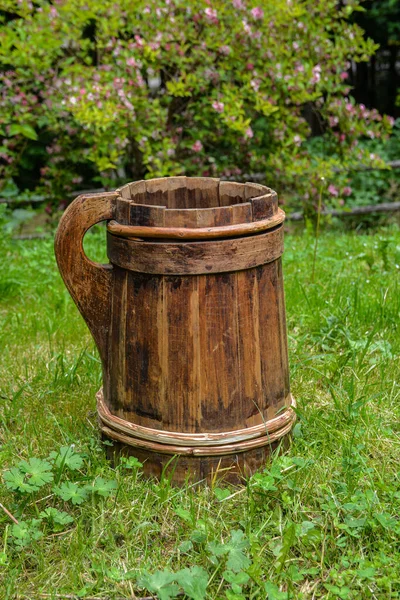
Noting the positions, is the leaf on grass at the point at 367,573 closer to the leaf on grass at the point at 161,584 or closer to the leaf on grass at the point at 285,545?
the leaf on grass at the point at 285,545

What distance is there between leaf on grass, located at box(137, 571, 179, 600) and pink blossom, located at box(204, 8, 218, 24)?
15.9ft

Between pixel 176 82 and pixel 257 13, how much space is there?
86cm

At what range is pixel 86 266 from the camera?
249 centimetres

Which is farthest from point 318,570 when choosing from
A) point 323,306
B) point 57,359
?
point 323,306

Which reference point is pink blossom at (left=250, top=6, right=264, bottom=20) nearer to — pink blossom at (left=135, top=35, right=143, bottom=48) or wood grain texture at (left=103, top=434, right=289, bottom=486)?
pink blossom at (left=135, top=35, right=143, bottom=48)

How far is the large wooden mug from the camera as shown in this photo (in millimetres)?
2246

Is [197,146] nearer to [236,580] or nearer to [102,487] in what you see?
[102,487]

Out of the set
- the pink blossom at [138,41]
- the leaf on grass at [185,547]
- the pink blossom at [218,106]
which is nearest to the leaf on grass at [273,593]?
the leaf on grass at [185,547]

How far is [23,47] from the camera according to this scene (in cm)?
602

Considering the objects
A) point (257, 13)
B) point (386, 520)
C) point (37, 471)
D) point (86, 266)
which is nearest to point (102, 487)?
point (37, 471)

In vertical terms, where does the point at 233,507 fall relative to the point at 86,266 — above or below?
below

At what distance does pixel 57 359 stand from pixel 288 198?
438 centimetres

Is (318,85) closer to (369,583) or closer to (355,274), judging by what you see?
(355,274)

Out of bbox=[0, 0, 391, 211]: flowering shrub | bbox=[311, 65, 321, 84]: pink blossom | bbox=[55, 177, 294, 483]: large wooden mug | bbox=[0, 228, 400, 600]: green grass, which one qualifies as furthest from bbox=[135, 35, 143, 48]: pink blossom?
bbox=[55, 177, 294, 483]: large wooden mug
